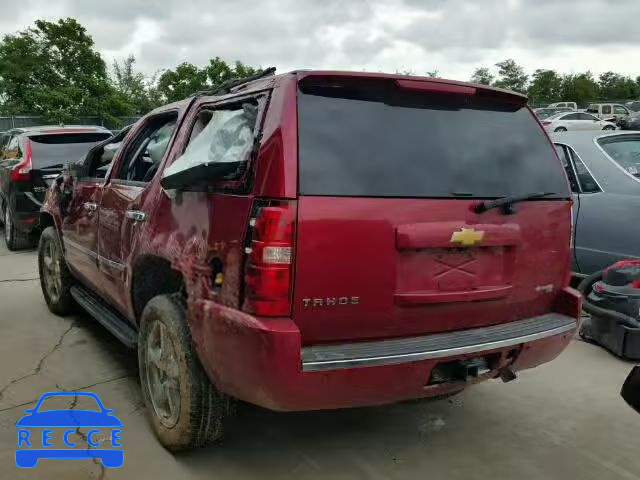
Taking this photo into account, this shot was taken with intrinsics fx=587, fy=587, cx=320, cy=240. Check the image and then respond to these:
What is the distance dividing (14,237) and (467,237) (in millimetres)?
7998

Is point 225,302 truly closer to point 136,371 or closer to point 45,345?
point 136,371

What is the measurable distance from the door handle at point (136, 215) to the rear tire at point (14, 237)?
6013 millimetres

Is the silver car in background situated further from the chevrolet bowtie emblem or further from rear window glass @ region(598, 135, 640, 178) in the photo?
the chevrolet bowtie emblem

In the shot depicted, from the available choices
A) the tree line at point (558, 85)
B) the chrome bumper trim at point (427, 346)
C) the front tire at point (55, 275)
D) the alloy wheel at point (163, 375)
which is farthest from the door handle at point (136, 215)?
the tree line at point (558, 85)

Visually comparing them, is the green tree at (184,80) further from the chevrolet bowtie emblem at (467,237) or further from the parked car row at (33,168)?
the chevrolet bowtie emblem at (467,237)

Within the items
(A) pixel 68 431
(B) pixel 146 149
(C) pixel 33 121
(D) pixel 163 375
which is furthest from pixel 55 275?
(C) pixel 33 121

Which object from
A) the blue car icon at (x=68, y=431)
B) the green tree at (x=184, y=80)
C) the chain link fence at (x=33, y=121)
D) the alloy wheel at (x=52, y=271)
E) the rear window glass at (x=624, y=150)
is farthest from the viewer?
the green tree at (x=184, y=80)

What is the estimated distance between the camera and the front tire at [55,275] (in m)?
5.19

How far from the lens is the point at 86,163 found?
475cm

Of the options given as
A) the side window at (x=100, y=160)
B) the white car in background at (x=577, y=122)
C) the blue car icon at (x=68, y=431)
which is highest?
the white car in background at (x=577, y=122)

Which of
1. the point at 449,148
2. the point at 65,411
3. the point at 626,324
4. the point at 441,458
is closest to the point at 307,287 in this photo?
the point at 449,148

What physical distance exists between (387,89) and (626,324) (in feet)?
9.41

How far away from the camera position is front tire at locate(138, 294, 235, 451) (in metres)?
2.78

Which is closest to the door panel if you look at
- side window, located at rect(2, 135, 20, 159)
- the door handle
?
the door handle
